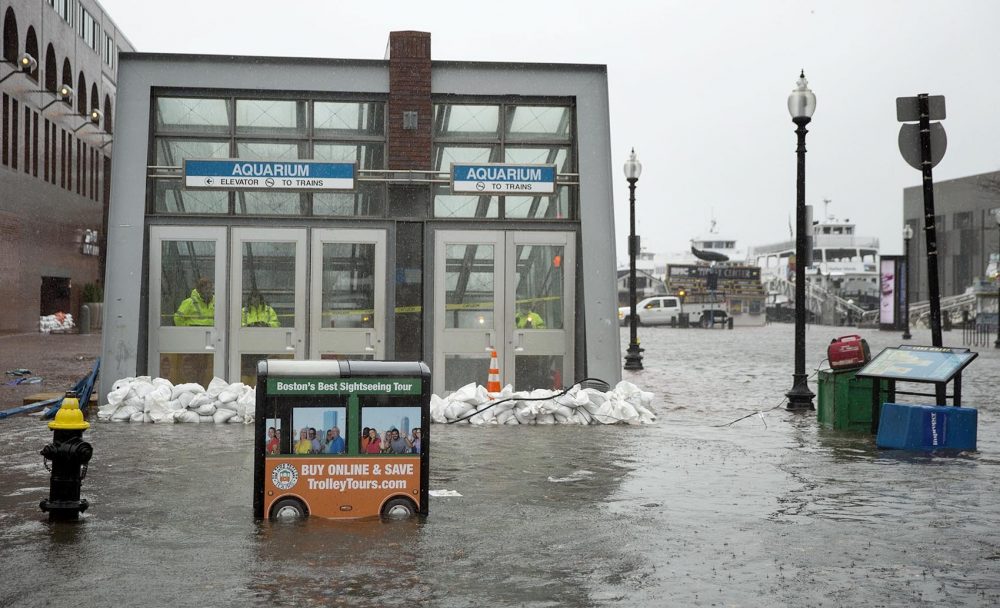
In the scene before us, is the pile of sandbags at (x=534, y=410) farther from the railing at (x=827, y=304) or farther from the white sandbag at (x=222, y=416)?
the railing at (x=827, y=304)

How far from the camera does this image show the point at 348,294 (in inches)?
696

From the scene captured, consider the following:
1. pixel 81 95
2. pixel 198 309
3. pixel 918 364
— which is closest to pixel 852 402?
pixel 918 364

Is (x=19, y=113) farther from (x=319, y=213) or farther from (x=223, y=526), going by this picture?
(x=223, y=526)

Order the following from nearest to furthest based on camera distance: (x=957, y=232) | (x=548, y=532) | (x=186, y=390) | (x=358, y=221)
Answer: (x=548, y=532) → (x=186, y=390) → (x=358, y=221) → (x=957, y=232)

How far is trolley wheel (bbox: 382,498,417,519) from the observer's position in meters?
8.98

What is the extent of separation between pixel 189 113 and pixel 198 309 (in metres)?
3.06

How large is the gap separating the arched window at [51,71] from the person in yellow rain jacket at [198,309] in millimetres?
35458

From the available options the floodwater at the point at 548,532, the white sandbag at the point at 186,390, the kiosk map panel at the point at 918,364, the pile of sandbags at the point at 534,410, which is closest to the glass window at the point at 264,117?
the white sandbag at the point at 186,390

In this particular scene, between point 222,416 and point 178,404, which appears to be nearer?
point 222,416

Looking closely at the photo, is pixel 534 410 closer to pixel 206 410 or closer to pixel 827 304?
pixel 206 410

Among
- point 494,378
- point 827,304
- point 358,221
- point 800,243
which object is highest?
point 827,304

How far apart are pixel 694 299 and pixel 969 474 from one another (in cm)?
6390

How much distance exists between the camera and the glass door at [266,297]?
57.3 ft

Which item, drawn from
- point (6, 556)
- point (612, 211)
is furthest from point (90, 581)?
point (612, 211)
